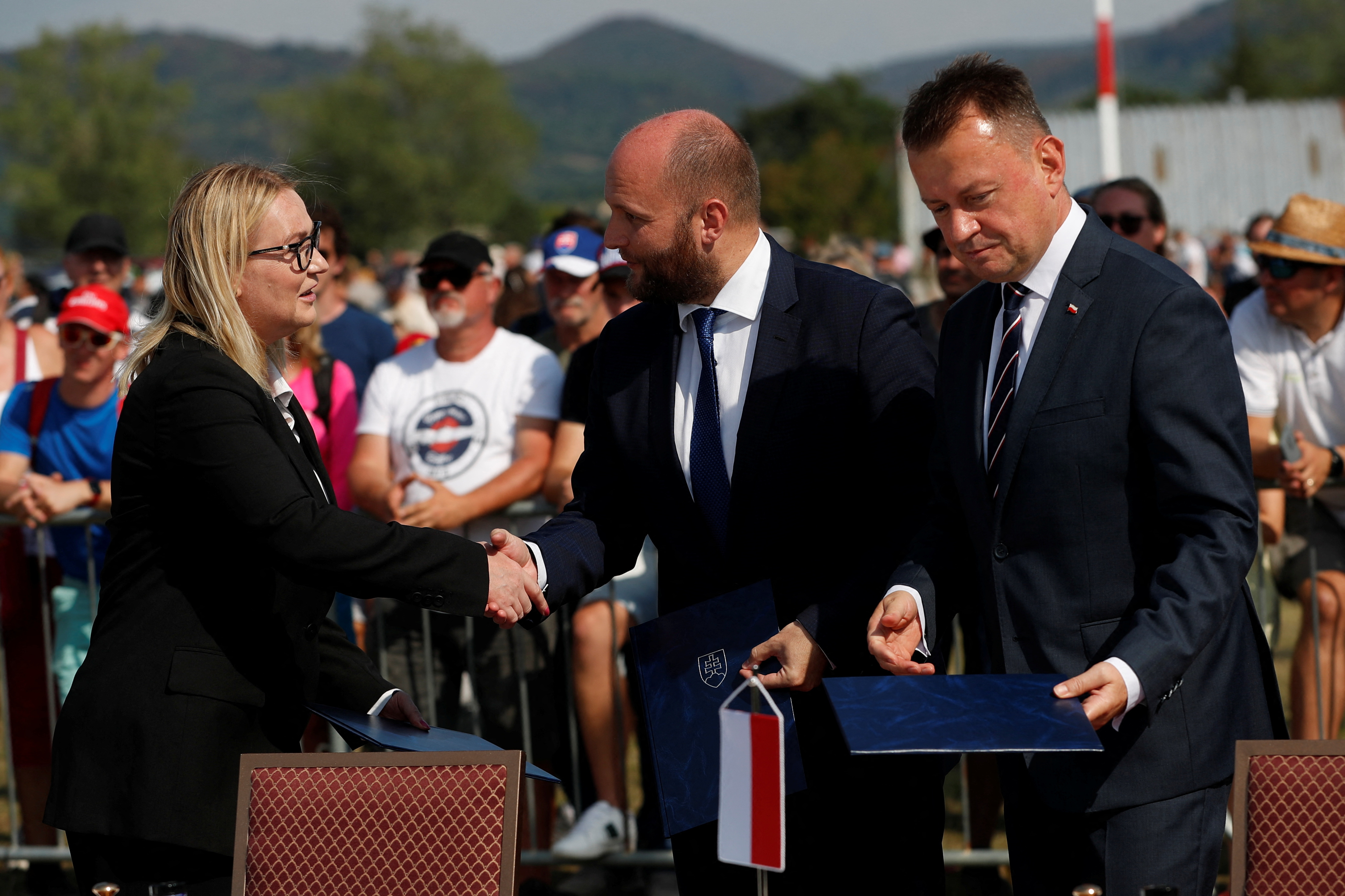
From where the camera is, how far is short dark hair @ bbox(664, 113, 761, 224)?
2.97 metres

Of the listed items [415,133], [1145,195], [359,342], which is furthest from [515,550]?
[415,133]

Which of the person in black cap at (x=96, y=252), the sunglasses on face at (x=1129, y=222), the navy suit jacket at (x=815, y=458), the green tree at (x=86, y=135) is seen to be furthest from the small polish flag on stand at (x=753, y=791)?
the green tree at (x=86, y=135)

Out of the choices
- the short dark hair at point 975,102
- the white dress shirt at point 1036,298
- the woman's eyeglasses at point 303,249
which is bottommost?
the white dress shirt at point 1036,298

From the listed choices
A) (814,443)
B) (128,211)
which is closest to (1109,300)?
(814,443)

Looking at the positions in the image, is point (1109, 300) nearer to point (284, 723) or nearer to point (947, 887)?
point (284, 723)

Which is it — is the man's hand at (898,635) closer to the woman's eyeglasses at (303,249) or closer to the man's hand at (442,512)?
the woman's eyeglasses at (303,249)

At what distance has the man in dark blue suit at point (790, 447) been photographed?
297 cm

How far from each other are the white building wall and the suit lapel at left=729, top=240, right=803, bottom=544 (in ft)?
169

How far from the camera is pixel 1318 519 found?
4867mm

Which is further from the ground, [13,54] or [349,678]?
[13,54]

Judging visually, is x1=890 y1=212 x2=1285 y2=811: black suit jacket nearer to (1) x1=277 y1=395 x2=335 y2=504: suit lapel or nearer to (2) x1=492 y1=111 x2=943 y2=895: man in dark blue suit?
(2) x1=492 y1=111 x2=943 y2=895: man in dark blue suit

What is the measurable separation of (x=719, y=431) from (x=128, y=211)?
101751 millimetres

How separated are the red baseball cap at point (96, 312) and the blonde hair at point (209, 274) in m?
2.30

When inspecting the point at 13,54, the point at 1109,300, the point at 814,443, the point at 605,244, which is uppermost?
the point at 13,54
